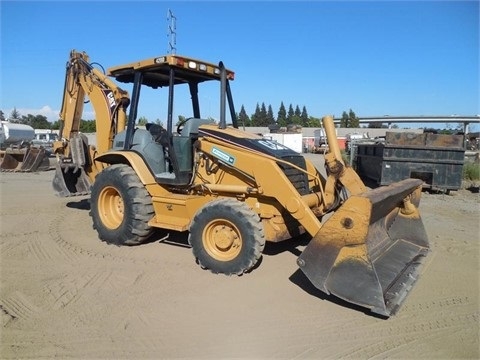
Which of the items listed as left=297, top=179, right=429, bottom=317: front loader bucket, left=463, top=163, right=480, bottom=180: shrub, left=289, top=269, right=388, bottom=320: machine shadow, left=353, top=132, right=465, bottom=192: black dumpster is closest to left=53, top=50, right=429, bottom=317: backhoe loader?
left=297, top=179, right=429, bottom=317: front loader bucket

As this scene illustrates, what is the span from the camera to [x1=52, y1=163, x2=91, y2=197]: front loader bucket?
7836 millimetres

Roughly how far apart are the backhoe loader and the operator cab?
0.05 feet

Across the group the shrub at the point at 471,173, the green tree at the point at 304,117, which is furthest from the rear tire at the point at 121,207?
the green tree at the point at 304,117

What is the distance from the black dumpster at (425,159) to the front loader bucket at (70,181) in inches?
305

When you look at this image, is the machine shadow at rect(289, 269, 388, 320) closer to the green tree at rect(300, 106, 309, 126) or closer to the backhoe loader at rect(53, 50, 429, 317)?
the backhoe loader at rect(53, 50, 429, 317)

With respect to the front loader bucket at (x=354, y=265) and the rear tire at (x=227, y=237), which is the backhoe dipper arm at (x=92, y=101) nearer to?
the rear tire at (x=227, y=237)

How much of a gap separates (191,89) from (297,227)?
A: 3121 millimetres

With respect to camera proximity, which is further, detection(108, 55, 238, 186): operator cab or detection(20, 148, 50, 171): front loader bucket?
detection(20, 148, 50, 171): front loader bucket

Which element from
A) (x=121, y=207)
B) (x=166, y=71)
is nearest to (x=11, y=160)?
(x=121, y=207)

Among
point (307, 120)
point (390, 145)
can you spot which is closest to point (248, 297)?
point (390, 145)

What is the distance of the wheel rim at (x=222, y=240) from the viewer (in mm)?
5051

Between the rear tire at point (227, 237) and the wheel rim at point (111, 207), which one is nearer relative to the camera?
the rear tire at point (227, 237)

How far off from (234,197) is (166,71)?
7.51 feet

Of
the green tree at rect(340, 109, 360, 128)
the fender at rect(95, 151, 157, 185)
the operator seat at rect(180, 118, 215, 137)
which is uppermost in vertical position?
the green tree at rect(340, 109, 360, 128)
